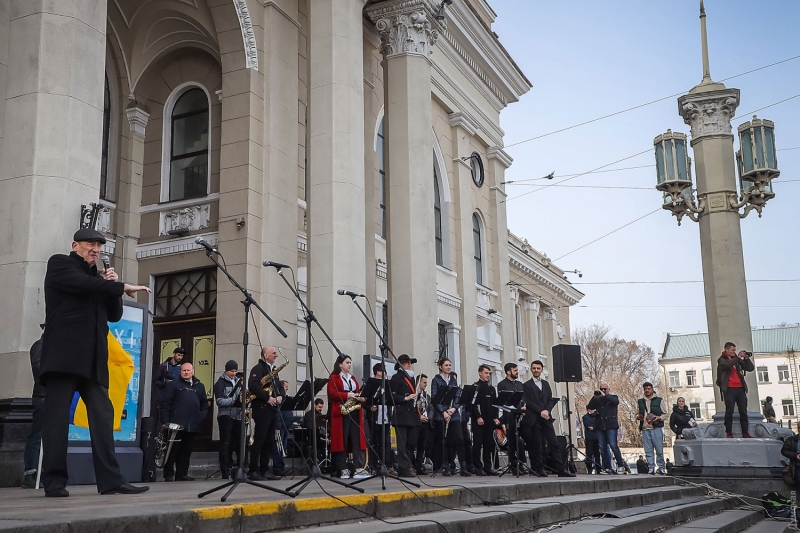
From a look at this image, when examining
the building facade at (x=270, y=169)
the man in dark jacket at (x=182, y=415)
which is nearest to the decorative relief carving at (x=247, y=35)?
the building facade at (x=270, y=169)

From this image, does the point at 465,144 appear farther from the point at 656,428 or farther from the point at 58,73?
the point at 58,73

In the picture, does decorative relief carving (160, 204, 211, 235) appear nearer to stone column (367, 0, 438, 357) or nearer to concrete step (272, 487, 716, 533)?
stone column (367, 0, 438, 357)

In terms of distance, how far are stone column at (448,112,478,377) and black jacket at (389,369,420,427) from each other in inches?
470

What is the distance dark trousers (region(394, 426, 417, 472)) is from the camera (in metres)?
11.0

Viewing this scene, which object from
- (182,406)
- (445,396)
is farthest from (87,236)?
(445,396)

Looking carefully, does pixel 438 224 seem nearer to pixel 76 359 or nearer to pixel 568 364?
pixel 568 364

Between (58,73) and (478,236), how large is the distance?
61.6 ft

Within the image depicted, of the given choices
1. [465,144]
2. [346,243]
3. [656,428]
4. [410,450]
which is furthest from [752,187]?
[410,450]

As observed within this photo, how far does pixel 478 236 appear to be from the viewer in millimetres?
27359

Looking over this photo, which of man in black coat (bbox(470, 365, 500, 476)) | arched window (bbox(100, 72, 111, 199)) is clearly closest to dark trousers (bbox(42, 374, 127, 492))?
man in black coat (bbox(470, 365, 500, 476))

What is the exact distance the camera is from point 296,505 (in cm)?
569

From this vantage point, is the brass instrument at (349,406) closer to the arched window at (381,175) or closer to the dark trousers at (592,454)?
the dark trousers at (592,454)

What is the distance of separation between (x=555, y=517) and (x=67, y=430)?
5250 mm

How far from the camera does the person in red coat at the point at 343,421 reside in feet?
35.5
